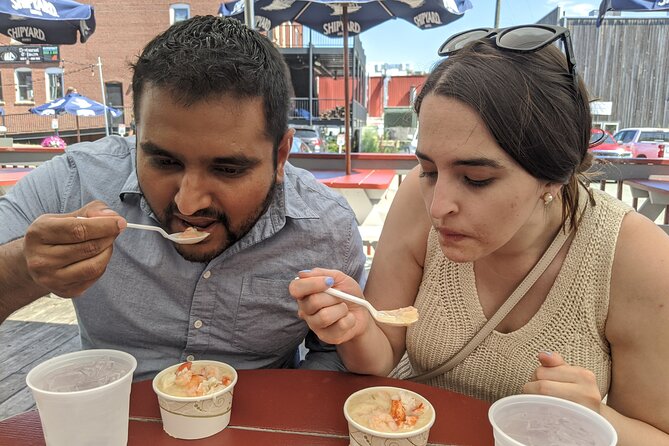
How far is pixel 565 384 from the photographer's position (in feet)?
3.19

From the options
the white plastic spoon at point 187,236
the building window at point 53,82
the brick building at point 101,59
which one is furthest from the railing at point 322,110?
the white plastic spoon at point 187,236

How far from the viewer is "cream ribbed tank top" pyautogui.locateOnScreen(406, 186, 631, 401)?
126cm

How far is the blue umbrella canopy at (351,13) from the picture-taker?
4930 mm

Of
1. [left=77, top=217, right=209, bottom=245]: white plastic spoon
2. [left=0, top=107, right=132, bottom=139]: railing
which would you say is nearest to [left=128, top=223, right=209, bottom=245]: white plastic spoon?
[left=77, top=217, right=209, bottom=245]: white plastic spoon

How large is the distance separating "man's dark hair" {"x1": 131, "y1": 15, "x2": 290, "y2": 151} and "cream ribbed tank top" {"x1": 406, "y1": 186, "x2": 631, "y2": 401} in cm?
65

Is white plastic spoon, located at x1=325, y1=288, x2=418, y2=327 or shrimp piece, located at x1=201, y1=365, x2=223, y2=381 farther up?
white plastic spoon, located at x1=325, y1=288, x2=418, y2=327

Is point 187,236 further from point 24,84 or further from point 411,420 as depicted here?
point 24,84

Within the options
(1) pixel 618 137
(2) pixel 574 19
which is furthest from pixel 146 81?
(2) pixel 574 19

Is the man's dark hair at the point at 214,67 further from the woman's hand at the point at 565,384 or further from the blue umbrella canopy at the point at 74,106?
the blue umbrella canopy at the point at 74,106

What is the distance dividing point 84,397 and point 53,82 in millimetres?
24576

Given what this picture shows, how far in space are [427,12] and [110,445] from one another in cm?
529

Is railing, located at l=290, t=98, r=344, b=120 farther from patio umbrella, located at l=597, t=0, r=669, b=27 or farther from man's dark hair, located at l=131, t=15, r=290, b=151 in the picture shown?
man's dark hair, located at l=131, t=15, r=290, b=151

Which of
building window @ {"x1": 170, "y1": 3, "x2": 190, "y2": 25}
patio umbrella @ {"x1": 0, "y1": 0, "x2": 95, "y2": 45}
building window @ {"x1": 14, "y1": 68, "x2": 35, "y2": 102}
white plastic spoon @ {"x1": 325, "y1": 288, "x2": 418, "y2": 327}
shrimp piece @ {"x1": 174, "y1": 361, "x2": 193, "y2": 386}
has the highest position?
building window @ {"x1": 170, "y1": 3, "x2": 190, "y2": 25}

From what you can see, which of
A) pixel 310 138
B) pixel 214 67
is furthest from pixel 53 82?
pixel 214 67
